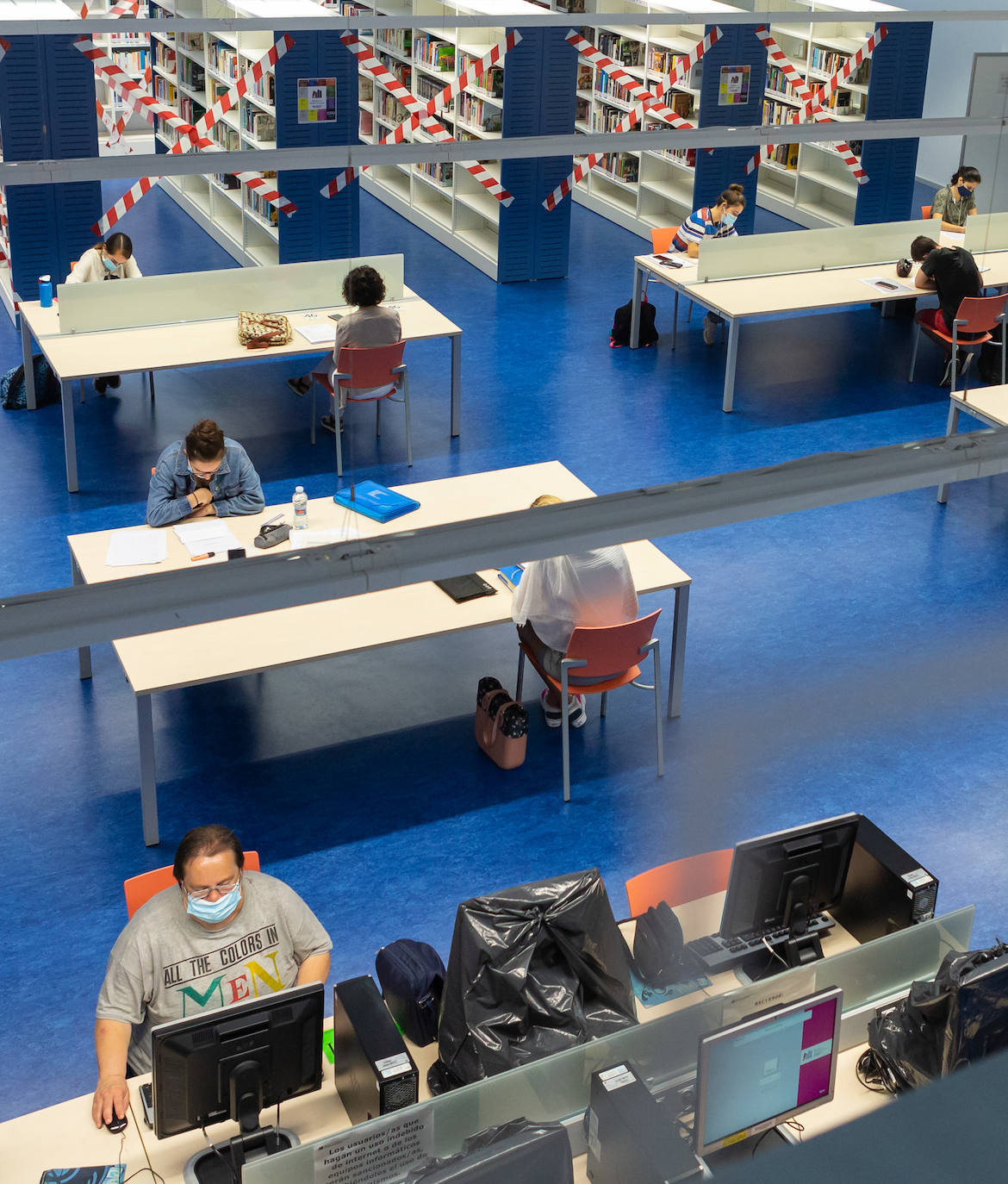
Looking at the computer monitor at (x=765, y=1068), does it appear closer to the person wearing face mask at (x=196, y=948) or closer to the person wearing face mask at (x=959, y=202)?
the person wearing face mask at (x=196, y=948)

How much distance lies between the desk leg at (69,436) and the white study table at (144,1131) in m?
4.45

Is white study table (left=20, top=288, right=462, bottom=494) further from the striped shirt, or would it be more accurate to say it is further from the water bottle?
the striped shirt

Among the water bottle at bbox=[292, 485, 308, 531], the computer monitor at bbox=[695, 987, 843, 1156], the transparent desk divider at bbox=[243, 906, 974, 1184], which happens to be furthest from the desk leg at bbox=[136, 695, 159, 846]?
the computer monitor at bbox=[695, 987, 843, 1156]

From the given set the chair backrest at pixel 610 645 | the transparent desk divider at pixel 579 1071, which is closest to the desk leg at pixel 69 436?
the chair backrest at pixel 610 645

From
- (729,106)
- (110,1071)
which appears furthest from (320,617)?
(729,106)

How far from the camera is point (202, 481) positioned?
209 inches

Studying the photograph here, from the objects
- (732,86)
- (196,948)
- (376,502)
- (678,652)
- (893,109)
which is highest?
(732,86)

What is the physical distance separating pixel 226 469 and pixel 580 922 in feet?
9.43

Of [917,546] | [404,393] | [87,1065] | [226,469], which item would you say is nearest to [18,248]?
[404,393]

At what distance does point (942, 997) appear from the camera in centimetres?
300

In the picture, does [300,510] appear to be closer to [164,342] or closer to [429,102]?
[164,342]

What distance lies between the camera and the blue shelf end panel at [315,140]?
31.1 feet

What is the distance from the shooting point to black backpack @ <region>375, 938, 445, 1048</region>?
3082mm

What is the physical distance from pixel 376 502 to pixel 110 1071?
9.60 feet
